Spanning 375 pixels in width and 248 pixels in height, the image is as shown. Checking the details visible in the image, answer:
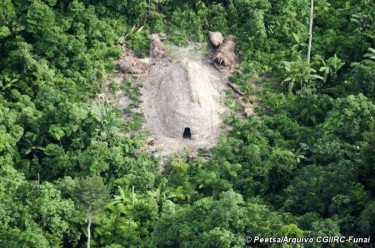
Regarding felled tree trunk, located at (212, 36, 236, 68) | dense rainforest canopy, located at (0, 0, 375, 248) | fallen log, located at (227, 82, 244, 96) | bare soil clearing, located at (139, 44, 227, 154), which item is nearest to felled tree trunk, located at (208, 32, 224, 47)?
felled tree trunk, located at (212, 36, 236, 68)

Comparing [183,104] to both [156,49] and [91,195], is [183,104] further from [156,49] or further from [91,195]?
[91,195]

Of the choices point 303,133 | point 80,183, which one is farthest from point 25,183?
point 303,133

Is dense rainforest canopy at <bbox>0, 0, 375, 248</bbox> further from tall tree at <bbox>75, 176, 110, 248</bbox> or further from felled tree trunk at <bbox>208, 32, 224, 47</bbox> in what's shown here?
felled tree trunk at <bbox>208, 32, 224, 47</bbox>

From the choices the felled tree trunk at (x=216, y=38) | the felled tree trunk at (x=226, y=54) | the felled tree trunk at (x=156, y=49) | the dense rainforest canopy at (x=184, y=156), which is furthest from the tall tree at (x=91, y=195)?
the felled tree trunk at (x=216, y=38)

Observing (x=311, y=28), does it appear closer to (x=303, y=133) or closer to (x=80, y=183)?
(x=303, y=133)

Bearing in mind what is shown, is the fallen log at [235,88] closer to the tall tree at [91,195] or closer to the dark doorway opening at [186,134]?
the dark doorway opening at [186,134]

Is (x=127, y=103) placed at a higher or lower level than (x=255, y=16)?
lower

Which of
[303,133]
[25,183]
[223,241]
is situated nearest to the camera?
[223,241]

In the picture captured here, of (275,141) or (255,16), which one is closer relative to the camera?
(275,141)
